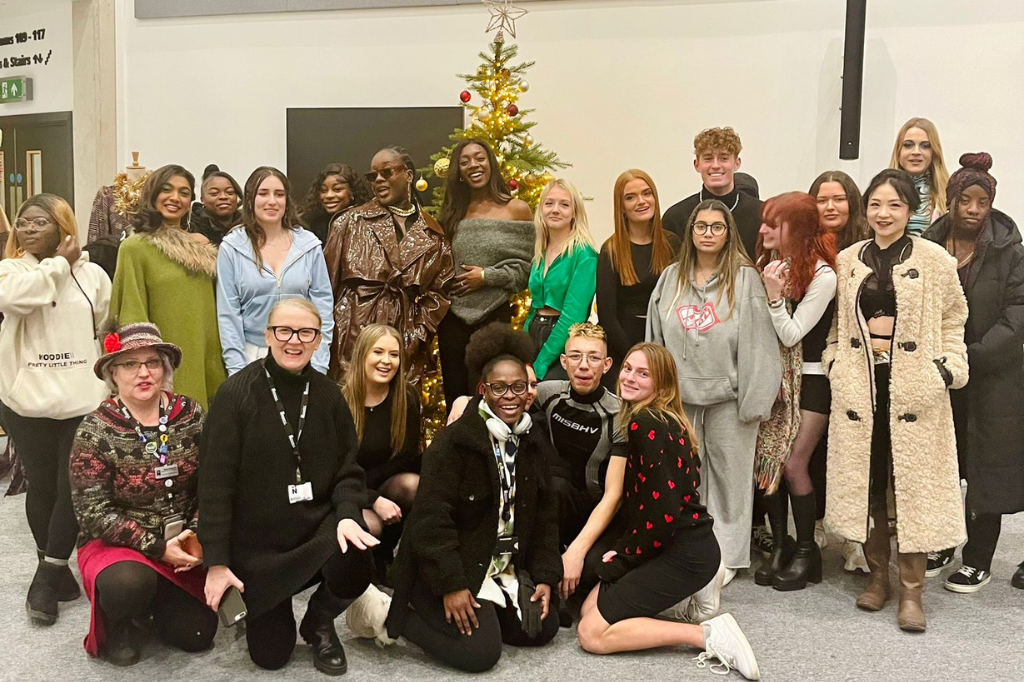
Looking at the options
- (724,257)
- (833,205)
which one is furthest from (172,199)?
(833,205)

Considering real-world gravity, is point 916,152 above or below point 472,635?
above

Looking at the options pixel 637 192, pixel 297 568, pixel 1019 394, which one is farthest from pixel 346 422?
pixel 1019 394

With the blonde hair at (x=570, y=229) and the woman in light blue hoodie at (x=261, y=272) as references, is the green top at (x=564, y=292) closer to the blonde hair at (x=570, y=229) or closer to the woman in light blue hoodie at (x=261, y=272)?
the blonde hair at (x=570, y=229)

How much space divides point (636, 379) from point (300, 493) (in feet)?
4.31

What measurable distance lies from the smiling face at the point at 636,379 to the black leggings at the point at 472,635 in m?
0.79

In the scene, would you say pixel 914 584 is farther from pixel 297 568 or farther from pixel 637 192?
pixel 297 568

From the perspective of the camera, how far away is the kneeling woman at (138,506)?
3.30 metres

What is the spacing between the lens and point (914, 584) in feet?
12.7

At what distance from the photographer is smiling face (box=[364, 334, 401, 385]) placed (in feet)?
12.7

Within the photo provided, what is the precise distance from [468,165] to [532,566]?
7.06 feet

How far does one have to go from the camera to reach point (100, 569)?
10.7 feet

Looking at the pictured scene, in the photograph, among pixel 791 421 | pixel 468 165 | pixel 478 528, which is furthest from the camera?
pixel 468 165

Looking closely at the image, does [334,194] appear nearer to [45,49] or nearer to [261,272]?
[261,272]

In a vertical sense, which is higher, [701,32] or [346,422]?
[701,32]
